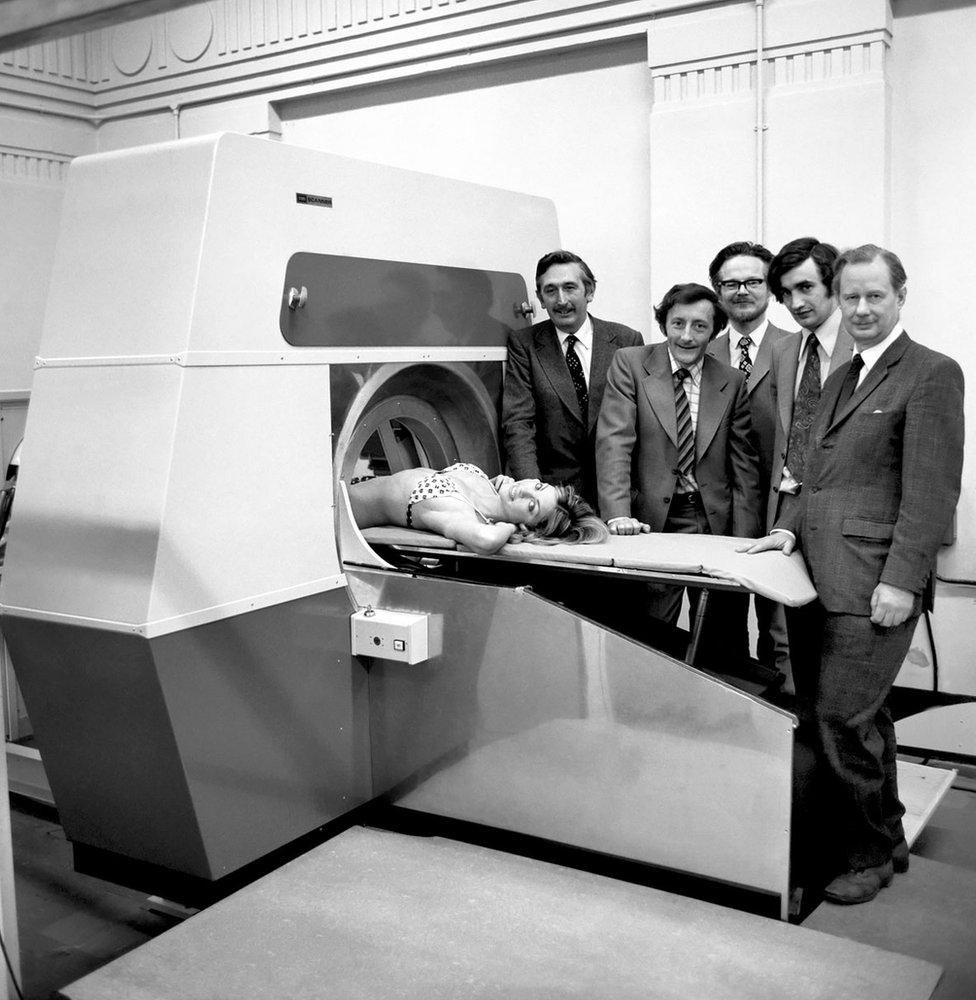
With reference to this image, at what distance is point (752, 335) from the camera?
3.55 meters

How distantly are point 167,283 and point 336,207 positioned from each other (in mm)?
556

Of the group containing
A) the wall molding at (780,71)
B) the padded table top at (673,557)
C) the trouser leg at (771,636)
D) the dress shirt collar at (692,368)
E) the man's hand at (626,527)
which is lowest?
the trouser leg at (771,636)

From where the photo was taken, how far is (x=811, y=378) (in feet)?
9.96

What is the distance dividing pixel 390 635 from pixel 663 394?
1.06 meters

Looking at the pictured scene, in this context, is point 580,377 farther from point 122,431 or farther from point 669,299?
point 122,431

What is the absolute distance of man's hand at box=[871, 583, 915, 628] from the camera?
2.49 m

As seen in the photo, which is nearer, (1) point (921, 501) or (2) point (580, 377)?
(1) point (921, 501)

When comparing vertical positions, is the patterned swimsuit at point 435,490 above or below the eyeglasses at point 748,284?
below

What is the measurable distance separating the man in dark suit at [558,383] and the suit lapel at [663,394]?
26 centimetres

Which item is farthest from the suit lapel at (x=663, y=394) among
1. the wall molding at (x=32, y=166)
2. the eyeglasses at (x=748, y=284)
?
the wall molding at (x=32, y=166)

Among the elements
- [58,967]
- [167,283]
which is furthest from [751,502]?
[58,967]

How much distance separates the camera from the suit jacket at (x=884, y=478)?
246cm

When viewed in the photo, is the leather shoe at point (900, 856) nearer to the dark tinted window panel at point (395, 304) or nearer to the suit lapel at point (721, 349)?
the suit lapel at point (721, 349)

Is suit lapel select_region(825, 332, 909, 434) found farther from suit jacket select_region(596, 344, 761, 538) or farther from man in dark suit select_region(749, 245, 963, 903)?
suit jacket select_region(596, 344, 761, 538)
